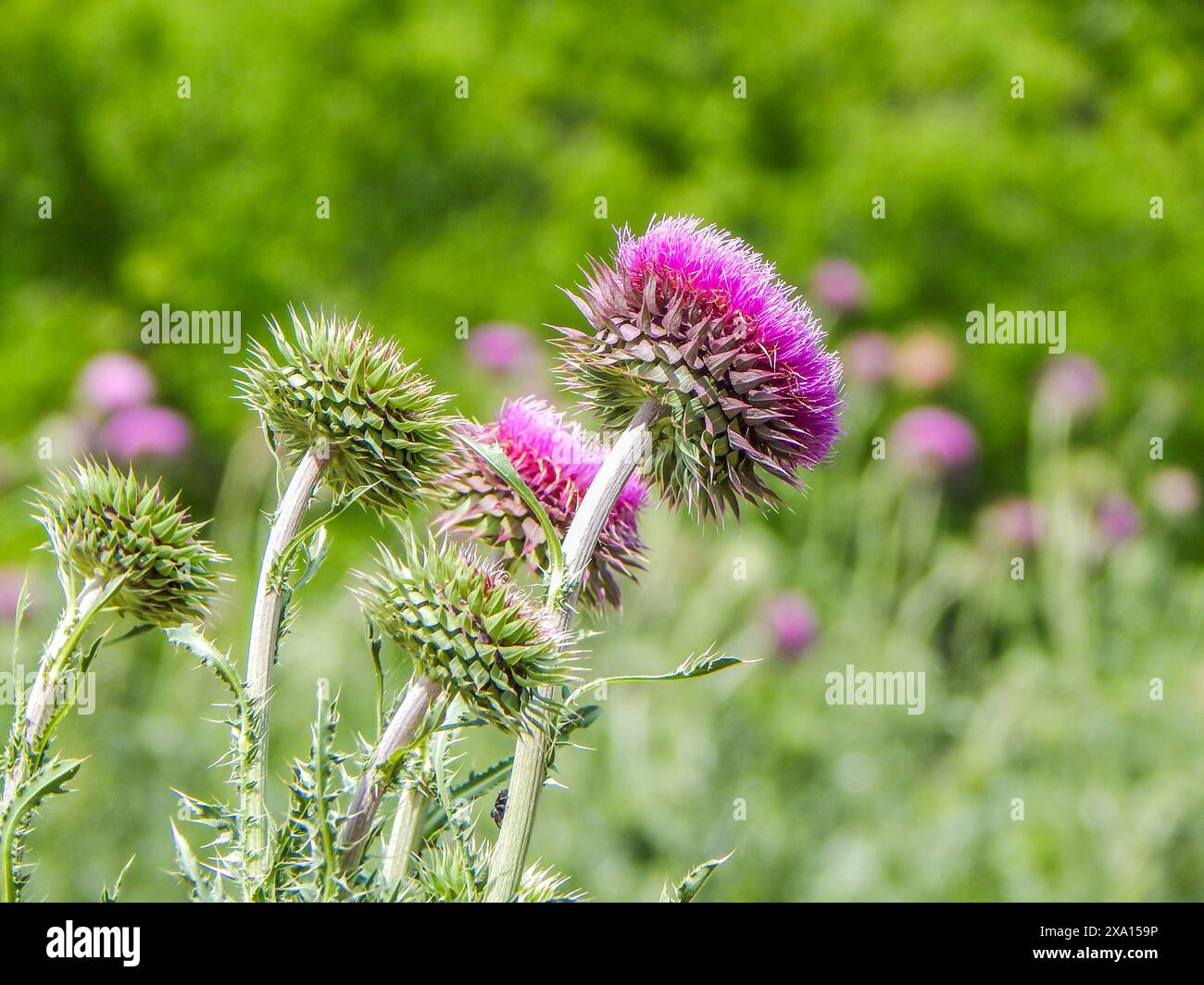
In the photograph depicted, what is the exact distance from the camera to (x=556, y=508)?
1649mm

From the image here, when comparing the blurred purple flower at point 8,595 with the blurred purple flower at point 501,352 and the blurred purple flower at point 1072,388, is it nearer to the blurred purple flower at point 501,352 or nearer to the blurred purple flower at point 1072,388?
the blurred purple flower at point 501,352

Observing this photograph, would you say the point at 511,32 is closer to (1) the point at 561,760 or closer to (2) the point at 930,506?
(2) the point at 930,506

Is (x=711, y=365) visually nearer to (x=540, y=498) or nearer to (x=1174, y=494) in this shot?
(x=540, y=498)

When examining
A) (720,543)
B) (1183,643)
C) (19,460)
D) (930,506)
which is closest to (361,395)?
(720,543)

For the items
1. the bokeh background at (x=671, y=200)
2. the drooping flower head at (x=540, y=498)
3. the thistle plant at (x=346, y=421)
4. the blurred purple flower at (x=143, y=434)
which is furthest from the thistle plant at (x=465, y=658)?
the bokeh background at (x=671, y=200)

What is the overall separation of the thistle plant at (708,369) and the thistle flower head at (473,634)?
19cm

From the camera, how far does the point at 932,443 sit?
6375 mm

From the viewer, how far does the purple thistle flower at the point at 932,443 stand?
638 centimetres

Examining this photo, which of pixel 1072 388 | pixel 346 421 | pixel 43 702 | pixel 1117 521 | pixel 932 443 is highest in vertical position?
pixel 1072 388

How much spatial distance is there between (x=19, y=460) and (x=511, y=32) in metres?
4.84

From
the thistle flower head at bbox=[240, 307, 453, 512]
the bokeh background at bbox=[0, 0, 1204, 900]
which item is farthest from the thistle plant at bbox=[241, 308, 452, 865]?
the bokeh background at bbox=[0, 0, 1204, 900]

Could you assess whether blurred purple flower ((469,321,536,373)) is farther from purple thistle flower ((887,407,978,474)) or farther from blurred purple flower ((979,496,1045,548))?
blurred purple flower ((979,496,1045,548))

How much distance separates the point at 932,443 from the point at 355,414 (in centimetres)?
531

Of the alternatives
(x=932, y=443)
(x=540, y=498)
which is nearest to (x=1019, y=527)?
(x=932, y=443)
